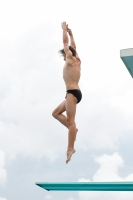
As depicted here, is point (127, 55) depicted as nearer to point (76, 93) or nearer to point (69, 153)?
point (76, 93)

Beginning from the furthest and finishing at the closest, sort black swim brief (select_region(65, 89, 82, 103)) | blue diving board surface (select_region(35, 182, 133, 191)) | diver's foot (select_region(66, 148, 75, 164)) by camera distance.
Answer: black swim brief (select_region(65, 89, 82, 103))
diver's foot (select_region(66, 148, 75, 164))
blue diving board surface (select_region(35, 182, 133, 191))

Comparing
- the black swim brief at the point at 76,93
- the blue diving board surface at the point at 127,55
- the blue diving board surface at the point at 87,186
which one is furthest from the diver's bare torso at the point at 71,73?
the blue diving board surface at the point at 87,186

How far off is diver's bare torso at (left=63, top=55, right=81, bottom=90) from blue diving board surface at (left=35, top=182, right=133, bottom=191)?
5.99ft

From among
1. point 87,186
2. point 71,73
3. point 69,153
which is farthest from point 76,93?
point 87,186

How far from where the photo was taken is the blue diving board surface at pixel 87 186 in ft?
25.6

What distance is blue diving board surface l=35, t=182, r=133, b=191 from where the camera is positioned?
25.6 feet

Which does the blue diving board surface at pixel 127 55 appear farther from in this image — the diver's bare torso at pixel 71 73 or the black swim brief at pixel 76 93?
the black swim brief at pixel 76 93

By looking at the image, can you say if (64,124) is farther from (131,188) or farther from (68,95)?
(131,188)

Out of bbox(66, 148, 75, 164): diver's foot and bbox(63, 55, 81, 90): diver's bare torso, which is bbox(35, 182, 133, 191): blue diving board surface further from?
bbox(63, 55, 81, 90): diver's bare torso

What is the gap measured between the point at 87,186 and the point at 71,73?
215 cm

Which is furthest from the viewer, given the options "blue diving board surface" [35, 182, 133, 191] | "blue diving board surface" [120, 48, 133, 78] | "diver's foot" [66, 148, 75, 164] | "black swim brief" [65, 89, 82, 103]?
"blue diving board surface" [120, 48, 133, 78]

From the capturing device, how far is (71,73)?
857 cm

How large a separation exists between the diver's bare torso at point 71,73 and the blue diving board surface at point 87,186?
183 centimetres

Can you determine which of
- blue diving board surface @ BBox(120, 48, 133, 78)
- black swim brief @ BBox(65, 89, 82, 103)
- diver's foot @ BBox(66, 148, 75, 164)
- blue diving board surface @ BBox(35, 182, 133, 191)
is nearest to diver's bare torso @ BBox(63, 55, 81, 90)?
black swim brief @ BBox(65, 89, 82, 103)
